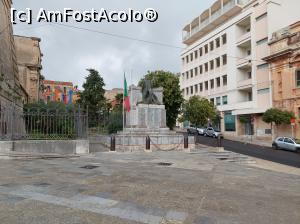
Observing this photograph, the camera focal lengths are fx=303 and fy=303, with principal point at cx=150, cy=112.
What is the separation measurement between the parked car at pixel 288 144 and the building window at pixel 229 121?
54.6 feet

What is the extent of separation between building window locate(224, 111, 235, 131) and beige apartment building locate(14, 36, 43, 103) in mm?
26999

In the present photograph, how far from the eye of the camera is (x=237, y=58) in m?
43.6

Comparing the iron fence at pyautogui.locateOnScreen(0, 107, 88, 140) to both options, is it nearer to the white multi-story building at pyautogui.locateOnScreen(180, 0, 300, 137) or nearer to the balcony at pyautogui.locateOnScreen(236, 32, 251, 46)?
the white multi-story building at pyautogui.locateOnScreen(180, 0, 300, 137)

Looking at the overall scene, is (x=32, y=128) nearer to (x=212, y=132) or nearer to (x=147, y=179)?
(x=147, y=179)

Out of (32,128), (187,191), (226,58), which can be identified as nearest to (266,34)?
(226,58)

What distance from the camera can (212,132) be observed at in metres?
39.5

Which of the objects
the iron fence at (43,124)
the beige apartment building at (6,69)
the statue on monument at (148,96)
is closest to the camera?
the iron fence at (43,124)

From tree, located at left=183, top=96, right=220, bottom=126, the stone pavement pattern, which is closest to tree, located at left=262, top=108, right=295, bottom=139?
tree, located at left=183, top=96, right=220, bottom=126

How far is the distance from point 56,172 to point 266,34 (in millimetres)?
35270

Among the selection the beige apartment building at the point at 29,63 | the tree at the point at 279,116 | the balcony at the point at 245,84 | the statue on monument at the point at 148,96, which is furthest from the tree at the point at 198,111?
the statue on monument at the point at 148,96

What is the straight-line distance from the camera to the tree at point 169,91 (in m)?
38.7

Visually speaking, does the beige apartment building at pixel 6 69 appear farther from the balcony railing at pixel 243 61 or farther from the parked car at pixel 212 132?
the balcony railing at pixel 243 61

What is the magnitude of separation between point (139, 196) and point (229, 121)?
1568 inches

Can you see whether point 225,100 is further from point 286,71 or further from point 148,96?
point 148,96
